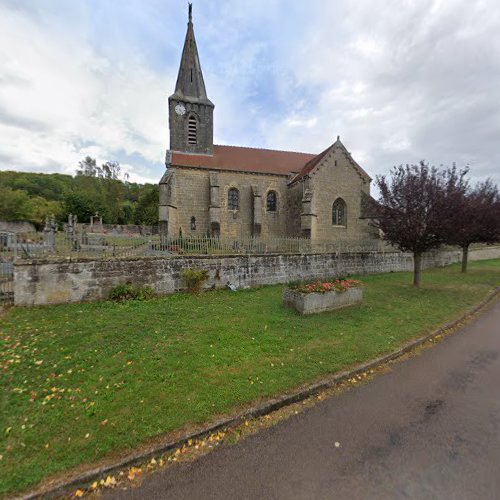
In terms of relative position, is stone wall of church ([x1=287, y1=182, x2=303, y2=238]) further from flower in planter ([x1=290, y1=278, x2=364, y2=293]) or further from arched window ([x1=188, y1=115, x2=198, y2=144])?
flower in planter ([x1=290, y1=278, x2=364, y2=293])

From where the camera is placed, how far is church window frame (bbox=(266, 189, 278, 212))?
Answer: 23.0 m

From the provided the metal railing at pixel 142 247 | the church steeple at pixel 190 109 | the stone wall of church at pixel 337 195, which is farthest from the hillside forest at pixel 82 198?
the metal railing at pixel 142 247

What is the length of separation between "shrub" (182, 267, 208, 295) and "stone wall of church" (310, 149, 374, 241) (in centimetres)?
1306

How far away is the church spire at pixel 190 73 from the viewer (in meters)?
23.7

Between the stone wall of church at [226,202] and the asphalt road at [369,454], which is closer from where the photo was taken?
the asphalt road at [369,454]

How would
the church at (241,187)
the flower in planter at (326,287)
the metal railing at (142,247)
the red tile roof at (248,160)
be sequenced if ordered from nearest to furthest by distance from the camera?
the flower in planter at (326,287) → the metal railing at (142,247) → the church at (241,187) → the red tile roof at (248,160)

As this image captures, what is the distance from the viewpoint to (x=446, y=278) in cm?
1273

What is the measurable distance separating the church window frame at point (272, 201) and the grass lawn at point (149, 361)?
52.6 feet

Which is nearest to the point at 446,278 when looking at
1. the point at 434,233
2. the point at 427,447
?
the point at 434,233

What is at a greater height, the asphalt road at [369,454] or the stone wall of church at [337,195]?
the stone wall of church at [337,195]

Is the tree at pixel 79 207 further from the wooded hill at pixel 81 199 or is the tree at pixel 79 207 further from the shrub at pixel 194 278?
the shrub at pixel 194 278

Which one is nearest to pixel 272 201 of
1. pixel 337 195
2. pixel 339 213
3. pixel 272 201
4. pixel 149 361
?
pixel 272 201

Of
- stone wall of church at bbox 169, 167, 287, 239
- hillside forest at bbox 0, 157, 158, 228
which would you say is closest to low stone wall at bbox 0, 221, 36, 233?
hillside forest at bbox 0, 157, 158, 228

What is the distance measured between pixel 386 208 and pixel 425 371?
7435 millimetres
